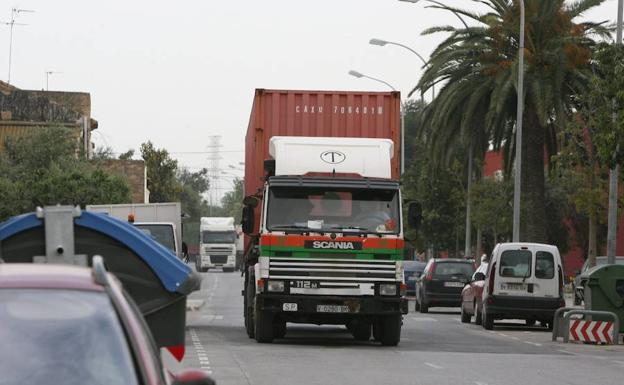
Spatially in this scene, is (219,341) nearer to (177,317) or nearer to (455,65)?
(177,317)

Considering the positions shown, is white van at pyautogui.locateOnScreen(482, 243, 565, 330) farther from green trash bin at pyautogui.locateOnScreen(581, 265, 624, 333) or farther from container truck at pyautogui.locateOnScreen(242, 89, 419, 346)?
container truck at pyautogui.locateOnScreen(242, 89, 419, 346)

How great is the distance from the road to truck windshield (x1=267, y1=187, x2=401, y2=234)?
1.86m

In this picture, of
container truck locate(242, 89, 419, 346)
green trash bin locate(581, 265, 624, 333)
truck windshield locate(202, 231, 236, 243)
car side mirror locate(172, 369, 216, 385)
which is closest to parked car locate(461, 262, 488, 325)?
green trash bin locate(581, 265, 624, 333)

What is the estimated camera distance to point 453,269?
4041cm

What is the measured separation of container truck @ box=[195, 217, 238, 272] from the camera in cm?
9056

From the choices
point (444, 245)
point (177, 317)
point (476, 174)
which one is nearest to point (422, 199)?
point (444, 245)

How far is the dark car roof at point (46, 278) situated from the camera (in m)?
5.78

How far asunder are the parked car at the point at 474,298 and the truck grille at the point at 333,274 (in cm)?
1026

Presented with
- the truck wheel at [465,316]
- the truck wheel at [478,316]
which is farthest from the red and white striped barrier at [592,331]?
the truck wheel at [465,316]

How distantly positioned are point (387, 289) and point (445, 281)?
17976 millimetres

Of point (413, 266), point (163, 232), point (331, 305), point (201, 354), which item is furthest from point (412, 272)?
point (201, 354)

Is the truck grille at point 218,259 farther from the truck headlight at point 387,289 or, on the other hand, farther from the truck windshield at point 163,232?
the truck headlight at point 387,289

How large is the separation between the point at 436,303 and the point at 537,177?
4.82 meters

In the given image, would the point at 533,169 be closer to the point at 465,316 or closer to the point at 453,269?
the point at 453,269
